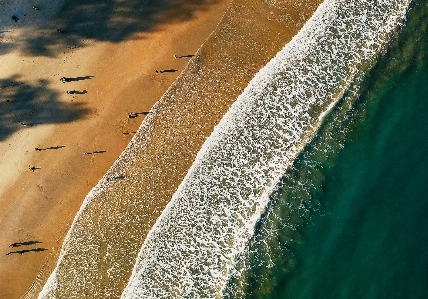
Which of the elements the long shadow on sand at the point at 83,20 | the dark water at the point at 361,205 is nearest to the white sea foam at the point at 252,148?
the dark water at the point at 361,205

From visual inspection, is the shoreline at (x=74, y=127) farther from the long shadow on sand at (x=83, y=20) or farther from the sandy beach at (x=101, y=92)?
the long shadow on sand at (x=83, y=20)

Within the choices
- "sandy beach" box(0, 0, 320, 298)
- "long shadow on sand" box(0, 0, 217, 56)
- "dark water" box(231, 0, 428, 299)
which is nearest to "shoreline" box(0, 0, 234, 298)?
"sandy beach" box(0, 0, 320, 298)

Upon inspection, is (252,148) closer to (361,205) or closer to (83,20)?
(361,205)

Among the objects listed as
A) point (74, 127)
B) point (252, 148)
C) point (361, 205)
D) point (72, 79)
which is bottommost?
point (361, 205)

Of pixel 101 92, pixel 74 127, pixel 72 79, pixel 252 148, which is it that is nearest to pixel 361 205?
pixel 252 148

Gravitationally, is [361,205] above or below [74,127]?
below

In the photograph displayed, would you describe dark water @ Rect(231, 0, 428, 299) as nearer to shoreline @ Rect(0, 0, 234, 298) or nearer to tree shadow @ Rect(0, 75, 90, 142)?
shoreline @ Rect(0, 0, 234, 298)

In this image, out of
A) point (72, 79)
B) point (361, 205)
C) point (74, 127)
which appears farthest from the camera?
point (72, 79)
